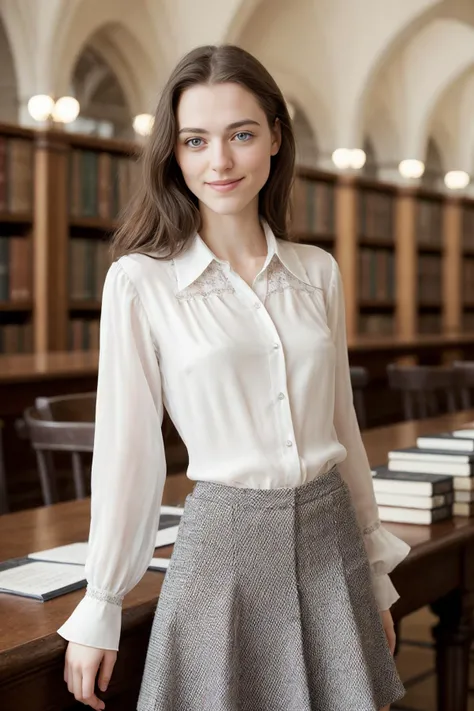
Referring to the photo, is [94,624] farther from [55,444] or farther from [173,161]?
[55,444]

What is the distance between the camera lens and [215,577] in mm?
1510

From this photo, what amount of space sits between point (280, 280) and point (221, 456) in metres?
0.30

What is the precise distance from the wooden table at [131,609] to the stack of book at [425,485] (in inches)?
1.6

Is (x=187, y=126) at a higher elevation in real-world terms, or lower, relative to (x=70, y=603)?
higher

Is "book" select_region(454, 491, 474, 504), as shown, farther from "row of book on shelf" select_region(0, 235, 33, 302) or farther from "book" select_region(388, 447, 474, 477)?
"row of book on shelf" select_region(0, 235, 33, 302)

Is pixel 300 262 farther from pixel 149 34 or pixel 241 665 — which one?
pixel 149 34

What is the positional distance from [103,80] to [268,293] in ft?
35.7

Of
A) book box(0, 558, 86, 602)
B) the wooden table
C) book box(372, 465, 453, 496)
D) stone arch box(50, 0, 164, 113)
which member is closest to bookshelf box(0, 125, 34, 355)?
stone arch box(50, 0, 164, 113)

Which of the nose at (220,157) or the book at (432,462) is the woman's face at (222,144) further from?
the book at (432,462)

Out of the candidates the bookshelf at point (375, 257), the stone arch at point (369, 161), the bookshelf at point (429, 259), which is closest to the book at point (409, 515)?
the bookshelf at point (375, 257)

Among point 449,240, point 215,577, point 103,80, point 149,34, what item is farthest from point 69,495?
point 449,240

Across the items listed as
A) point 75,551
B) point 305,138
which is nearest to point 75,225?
point 75,551

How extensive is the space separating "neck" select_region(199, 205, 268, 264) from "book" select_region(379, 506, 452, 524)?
3.01 feet

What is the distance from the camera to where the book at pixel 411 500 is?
237cm
